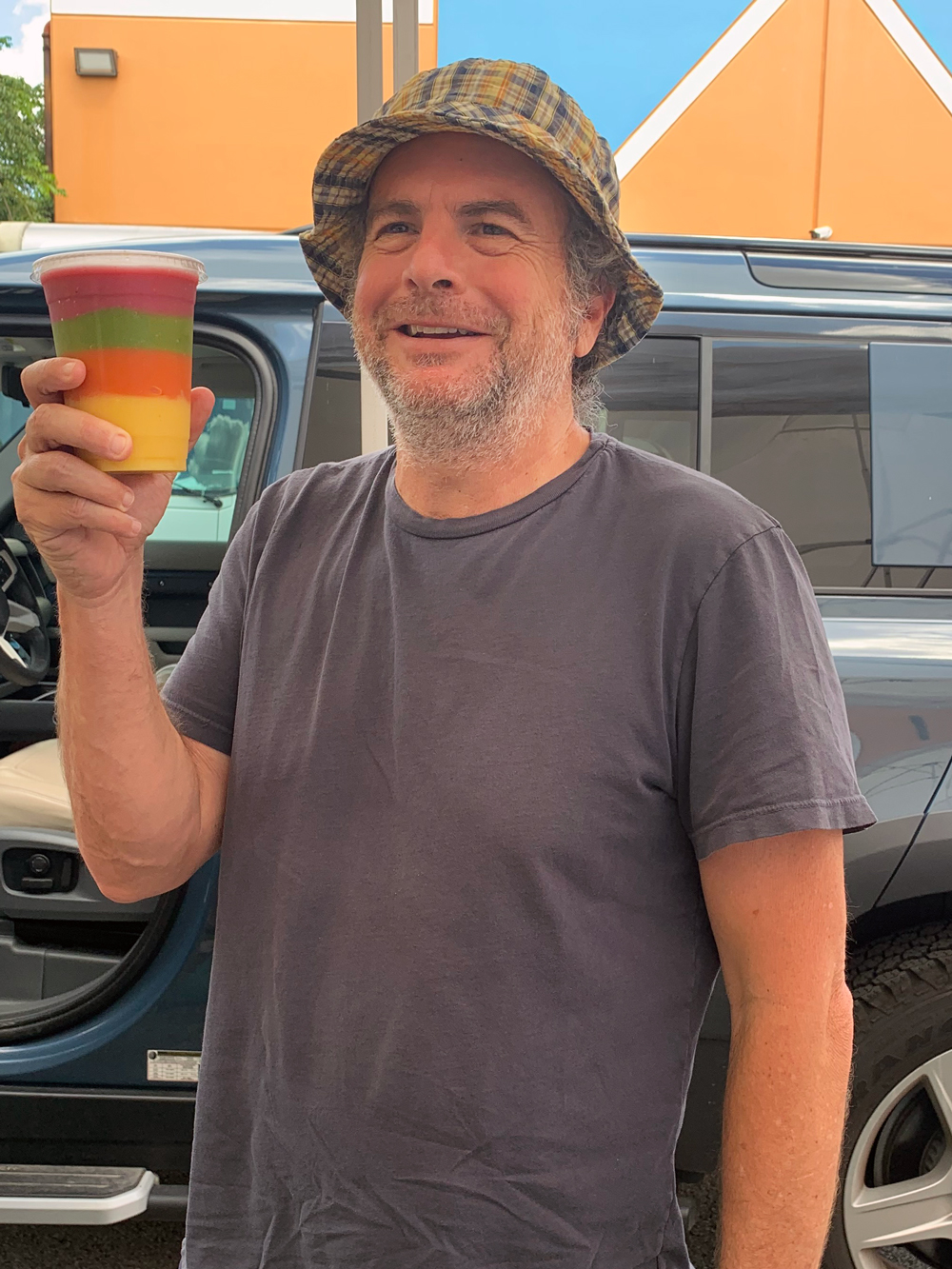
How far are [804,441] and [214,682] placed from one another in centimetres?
129

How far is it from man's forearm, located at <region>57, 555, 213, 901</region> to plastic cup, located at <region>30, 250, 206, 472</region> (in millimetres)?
171

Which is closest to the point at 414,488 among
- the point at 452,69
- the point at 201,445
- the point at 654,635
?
the point at 654,635

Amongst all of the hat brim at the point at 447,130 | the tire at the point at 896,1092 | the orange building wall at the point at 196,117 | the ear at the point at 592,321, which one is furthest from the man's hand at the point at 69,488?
the orange building wall at the point at 196,117

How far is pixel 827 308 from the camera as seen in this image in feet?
7.16

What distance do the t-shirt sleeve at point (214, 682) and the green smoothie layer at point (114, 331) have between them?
13.8 inches

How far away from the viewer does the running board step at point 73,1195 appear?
1970 mm

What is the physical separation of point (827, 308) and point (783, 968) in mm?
1473

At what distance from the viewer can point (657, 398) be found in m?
2.21

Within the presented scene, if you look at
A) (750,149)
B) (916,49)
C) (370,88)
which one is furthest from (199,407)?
(916,49)

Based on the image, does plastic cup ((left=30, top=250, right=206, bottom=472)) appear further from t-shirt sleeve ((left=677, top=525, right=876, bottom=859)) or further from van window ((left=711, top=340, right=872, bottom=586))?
van window ((left=711, top=340, right=872, bottom=586))

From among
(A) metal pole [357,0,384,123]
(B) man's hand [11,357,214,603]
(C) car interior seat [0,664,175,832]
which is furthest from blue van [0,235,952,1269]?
(B) man's hand [11,357,214,603]

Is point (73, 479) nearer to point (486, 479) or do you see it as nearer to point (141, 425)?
point (141, 425)

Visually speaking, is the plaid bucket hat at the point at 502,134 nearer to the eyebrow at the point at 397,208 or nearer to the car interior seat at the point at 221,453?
the eyebrow at the point at 397,208

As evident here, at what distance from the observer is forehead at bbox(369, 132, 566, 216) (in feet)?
4.35
